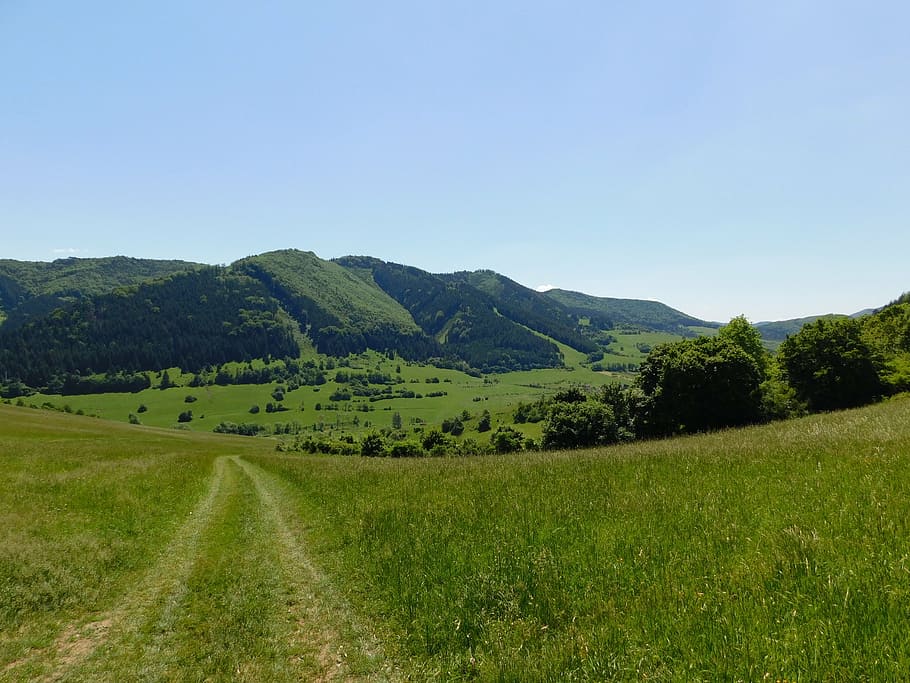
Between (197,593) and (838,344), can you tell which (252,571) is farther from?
(838,344)

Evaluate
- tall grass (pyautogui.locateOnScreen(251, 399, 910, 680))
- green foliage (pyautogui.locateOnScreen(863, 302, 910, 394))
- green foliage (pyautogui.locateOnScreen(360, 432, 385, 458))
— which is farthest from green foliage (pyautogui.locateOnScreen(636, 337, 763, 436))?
green foliage (pyautogui.locateOnScreen(360, 432, 385, 458))

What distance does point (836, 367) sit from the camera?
44656 millimetres

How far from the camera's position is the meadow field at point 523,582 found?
4.97 m

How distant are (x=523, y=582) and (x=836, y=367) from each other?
54.0 metres

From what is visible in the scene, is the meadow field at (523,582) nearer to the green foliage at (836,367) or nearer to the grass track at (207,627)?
the grass track at (207,627)

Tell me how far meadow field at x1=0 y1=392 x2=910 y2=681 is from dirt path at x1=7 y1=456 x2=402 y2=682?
0.05 meters

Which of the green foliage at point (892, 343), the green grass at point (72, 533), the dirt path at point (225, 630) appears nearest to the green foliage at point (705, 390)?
the green foliage at point (892, 343)

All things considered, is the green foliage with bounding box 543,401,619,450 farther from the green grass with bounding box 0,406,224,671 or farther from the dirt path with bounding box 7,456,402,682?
the dirt path with bounding box 7,456,402,682

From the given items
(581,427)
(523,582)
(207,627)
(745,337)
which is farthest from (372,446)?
(523,582)

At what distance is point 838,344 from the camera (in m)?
45.0

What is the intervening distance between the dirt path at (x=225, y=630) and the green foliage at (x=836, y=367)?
55071mm

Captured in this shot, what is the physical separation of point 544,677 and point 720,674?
1993mm

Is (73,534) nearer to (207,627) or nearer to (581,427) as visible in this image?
(207,627)

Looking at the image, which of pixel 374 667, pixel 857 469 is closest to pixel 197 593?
pixel 374 667
